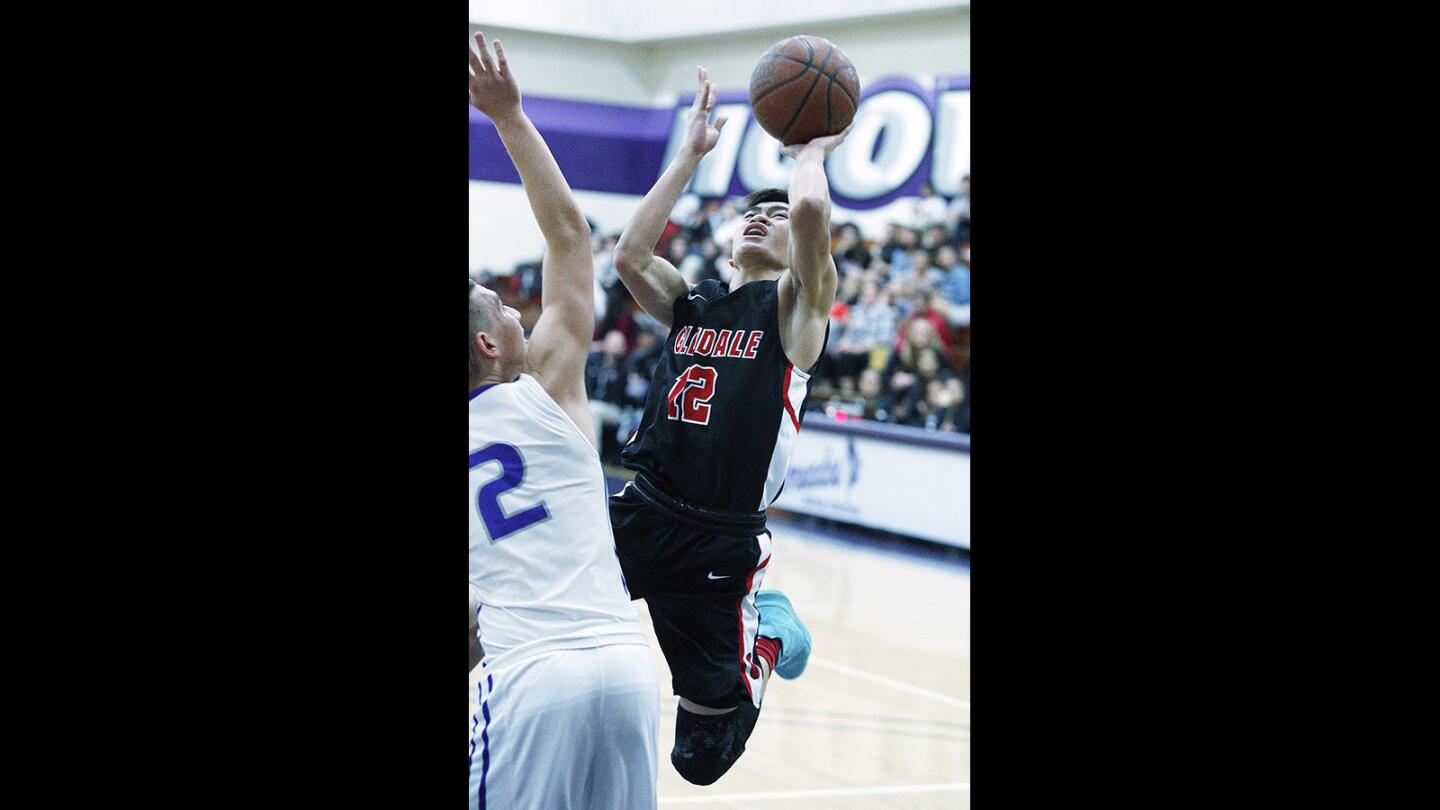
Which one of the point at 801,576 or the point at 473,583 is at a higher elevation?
the point at 473,583

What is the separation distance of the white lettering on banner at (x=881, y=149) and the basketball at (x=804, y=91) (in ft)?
36.5

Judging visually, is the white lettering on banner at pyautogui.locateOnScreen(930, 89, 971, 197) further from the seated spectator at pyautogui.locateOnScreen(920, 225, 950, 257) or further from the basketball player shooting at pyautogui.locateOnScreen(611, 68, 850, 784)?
the basketball player shooting at pyautogui.locateOnScreen(611, 68, 850, 784)

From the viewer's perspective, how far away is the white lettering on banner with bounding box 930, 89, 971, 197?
1639cm

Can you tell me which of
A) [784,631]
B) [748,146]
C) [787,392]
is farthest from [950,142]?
[787,392]

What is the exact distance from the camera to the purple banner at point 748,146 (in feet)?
55.5

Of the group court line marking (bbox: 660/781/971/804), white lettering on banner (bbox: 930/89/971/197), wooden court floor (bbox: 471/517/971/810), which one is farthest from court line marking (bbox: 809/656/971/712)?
white lettering on banner (bbox: 930/89/971/197)

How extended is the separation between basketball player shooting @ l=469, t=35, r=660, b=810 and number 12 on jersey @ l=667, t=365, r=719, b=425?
1033 millimetres

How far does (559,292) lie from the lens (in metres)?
3.69
